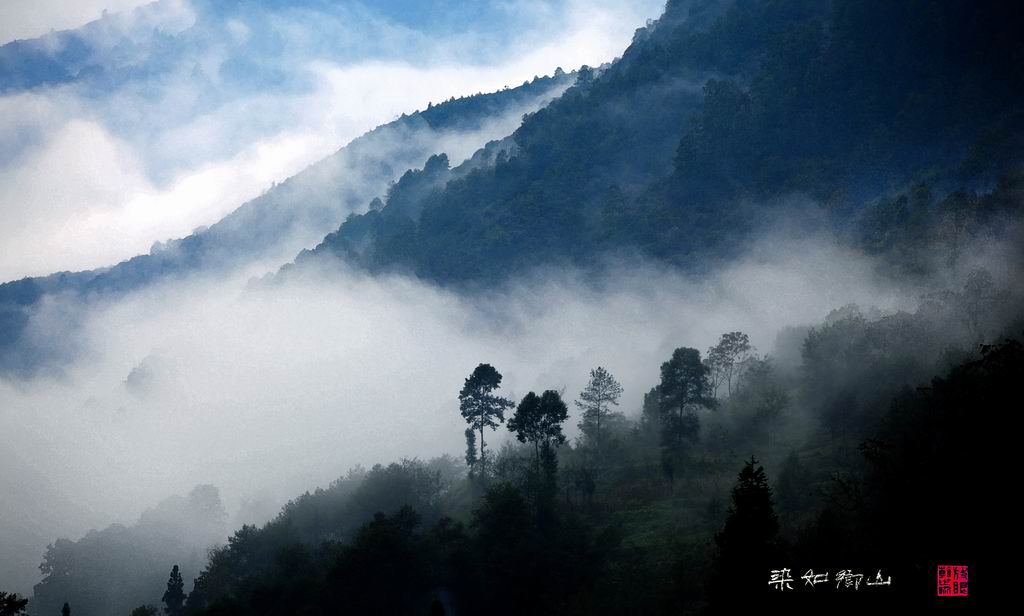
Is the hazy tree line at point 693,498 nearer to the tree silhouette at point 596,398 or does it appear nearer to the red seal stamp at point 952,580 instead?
the tree silhouette at point 596,398

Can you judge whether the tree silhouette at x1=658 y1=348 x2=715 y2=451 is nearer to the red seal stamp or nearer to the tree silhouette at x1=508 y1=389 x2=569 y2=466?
the tree silhouette at x1=508 y1=389 x2=569 y2=466

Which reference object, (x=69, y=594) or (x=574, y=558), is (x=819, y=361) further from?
(x=69, y=594)

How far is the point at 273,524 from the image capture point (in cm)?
10512

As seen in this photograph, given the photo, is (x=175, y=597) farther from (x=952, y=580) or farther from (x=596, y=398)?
(x=952, y=580)

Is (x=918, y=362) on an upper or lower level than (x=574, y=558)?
upper

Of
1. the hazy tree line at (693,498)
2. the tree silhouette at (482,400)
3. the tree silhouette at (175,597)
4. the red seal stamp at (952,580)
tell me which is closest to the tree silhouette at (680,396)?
the hazy tree line at (693,498)

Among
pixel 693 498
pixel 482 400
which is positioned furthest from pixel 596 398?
pixel 693 498

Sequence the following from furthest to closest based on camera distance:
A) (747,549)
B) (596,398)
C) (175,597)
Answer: (596,398)
(175,597)
(747,549)

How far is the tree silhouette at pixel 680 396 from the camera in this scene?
92.4 m

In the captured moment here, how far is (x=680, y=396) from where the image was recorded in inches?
3686

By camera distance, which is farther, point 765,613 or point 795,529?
point 795,529

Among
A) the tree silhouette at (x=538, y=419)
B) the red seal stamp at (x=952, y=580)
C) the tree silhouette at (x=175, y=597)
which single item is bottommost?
the tree silhouette at (x=175, y=597)

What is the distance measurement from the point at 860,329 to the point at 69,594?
525 ft

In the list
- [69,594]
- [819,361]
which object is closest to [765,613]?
[819,361]
